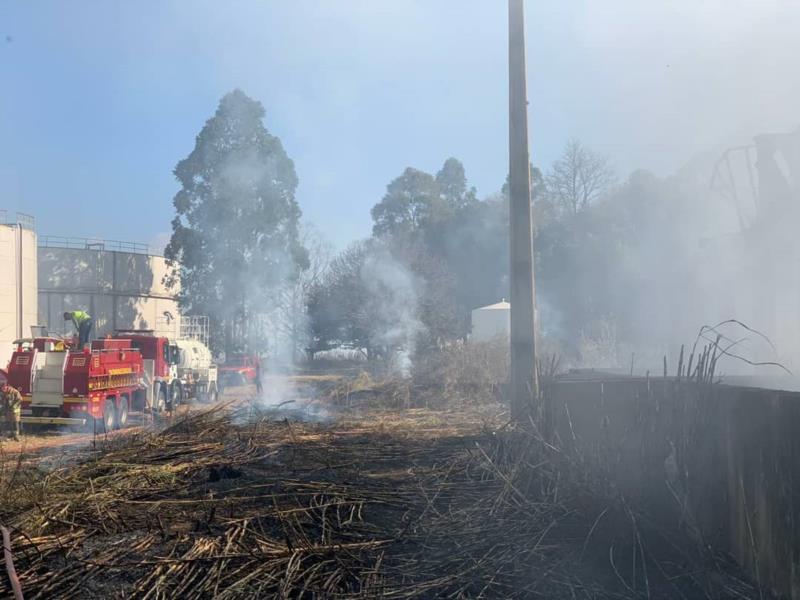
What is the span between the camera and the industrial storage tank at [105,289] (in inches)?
1515

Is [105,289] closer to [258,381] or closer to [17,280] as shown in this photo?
[17,280]

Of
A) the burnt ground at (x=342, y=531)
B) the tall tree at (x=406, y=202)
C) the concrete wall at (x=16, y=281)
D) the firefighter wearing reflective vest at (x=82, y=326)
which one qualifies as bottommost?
the burnt ground at (x=342, y=531)

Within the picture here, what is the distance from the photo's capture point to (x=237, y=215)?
30984 millimetres

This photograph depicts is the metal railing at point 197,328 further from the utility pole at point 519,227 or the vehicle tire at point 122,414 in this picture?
the utility pole at point 519,227

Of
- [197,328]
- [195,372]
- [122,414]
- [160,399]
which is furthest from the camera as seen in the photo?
[197,328]

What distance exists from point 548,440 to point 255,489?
3.17 m

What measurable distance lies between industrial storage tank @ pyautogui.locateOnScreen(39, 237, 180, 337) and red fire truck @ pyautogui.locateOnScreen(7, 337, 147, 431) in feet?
64.1

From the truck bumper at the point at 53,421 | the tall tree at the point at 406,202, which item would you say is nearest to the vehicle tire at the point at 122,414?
the truck bumper at the point at 53,421

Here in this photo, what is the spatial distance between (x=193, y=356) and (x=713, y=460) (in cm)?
2440

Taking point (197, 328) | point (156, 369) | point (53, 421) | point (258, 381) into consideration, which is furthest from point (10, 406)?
point (197, 328)

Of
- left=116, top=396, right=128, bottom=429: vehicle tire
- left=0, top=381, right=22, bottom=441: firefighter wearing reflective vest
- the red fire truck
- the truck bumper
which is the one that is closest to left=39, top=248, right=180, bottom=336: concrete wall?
left=116, top=396, right=128, bottom=429: vehicle tire

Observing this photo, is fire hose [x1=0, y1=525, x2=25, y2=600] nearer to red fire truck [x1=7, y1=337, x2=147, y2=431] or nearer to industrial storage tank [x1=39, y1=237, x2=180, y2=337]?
red fire truck [x1=7, y1=337, x2=147, y2=431]

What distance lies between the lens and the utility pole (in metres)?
9.95

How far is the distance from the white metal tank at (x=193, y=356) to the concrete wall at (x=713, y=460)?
21.3m
